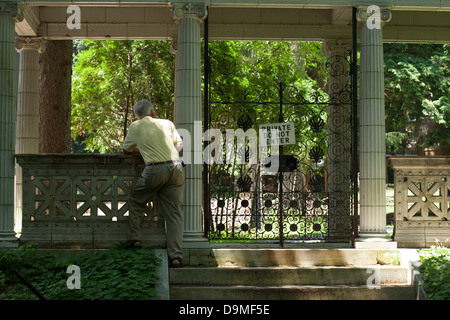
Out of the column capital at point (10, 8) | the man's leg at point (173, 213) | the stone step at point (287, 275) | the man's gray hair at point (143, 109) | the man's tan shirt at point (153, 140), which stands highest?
the column capital at point (10, 8)

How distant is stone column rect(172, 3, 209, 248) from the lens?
998 cm

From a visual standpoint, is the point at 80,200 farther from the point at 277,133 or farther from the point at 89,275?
the point at 277,133

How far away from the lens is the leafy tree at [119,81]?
731 inches

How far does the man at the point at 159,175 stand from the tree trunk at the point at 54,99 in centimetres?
502

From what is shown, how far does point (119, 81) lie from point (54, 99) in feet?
16.0

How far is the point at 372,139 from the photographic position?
33.8 ft

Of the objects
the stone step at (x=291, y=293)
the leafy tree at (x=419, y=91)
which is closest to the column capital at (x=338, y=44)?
the stone step at (x=291, y=293)

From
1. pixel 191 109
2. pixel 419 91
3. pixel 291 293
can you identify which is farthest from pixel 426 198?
pixel 419 91

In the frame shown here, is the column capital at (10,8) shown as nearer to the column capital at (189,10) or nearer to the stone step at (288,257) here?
the column capital at (189,10)

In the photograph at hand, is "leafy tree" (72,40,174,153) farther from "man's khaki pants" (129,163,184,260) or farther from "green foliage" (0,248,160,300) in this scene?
"green foliage" (0,248,160,300)

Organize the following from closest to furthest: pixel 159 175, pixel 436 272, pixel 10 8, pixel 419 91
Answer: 1. pixel 436 272
2. pixel 159 175
3. pixel 10 8
4. pixel 419 91

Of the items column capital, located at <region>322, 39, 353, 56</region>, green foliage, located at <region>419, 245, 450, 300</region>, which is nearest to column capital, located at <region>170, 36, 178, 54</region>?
column capital, located at <region>322, 39, 353, 56</region>

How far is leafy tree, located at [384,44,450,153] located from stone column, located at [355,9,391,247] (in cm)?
1494
